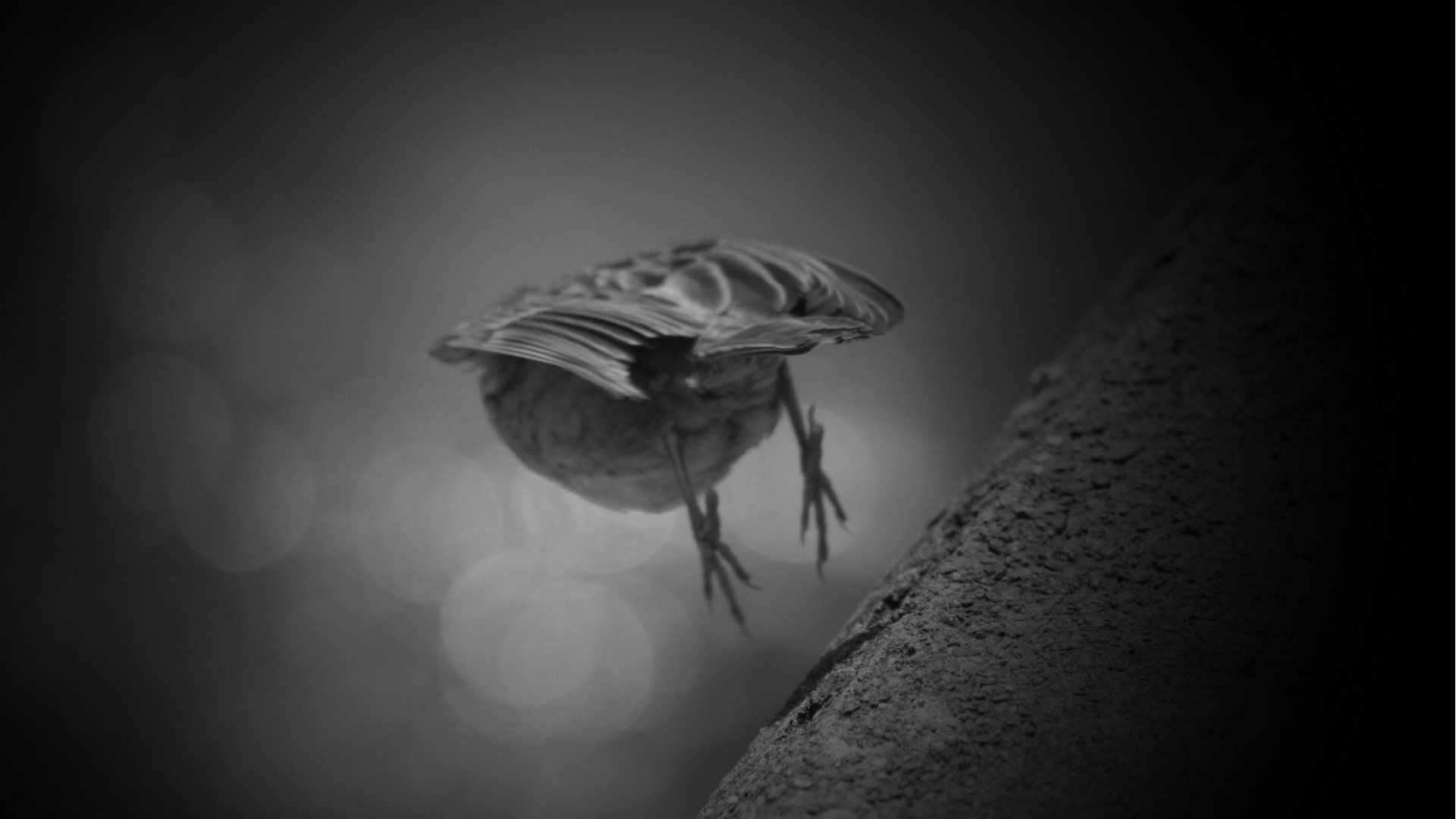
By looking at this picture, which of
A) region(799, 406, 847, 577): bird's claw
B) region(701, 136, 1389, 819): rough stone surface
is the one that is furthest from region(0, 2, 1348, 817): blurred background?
region(701, 136, 1389, 819): rough stone surface

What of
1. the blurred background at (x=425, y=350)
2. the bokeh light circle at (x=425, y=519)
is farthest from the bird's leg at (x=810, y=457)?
the bokeh light circle at (x=425, y=519)

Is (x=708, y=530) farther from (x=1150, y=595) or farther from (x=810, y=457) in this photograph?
(x=1150, y=595)

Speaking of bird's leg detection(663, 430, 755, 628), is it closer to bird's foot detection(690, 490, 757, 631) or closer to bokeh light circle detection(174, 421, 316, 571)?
bird's foot detection(690, 490, 757, 631)

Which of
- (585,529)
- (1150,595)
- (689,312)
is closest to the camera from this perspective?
(1150,595)

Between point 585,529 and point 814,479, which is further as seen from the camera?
point 585,529

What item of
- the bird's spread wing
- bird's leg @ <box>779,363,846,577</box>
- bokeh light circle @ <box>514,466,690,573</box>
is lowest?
bokeh light circle @ <box>514,466,690,573</box>

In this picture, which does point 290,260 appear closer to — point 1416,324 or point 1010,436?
point 1010,436

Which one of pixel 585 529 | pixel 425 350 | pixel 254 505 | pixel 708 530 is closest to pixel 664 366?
pixel 708 530
